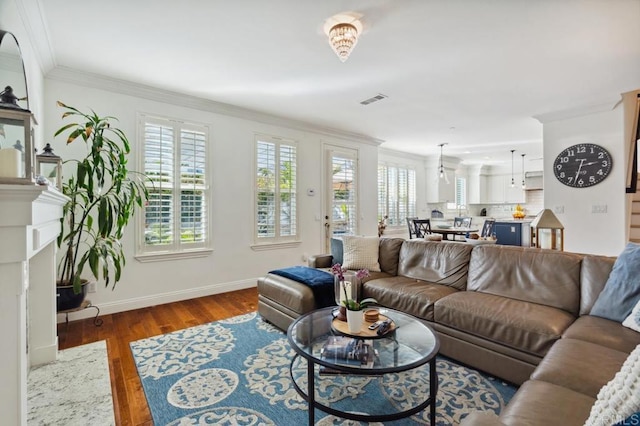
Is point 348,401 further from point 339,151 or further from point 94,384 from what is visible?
point 339,151

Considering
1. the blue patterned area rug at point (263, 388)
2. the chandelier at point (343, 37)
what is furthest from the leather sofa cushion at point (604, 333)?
the chandelier at point (343, 37)

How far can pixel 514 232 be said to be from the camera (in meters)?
6.95

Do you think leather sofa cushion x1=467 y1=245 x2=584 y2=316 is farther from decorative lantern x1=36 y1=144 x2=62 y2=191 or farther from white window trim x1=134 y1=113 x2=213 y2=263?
decorative lantern x1=36 y1=144 x2=62 y2=191

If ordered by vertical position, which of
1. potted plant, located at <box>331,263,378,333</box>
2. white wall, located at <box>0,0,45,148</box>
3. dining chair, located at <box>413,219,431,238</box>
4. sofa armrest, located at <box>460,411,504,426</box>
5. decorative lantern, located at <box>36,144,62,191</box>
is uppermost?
white wall, located at <box>0,0,45,148</box>

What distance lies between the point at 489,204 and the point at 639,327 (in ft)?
29.3

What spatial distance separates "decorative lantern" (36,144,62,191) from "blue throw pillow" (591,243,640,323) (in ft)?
13.3

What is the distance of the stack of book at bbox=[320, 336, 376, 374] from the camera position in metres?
1.58

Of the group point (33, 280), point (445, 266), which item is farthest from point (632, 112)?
point (33, 280)

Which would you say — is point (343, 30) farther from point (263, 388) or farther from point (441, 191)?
point (441, 191)

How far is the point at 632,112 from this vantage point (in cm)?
384

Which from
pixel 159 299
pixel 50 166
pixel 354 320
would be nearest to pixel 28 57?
pixel 50 166

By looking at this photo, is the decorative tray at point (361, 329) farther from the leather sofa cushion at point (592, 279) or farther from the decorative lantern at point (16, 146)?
the decorative lantern at point (16, 146)

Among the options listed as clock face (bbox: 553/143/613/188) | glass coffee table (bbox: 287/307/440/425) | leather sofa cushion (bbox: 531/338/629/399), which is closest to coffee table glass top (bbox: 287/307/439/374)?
glass coffee table (bbox: 287/307/440/425)

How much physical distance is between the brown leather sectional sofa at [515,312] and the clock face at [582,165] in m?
2.80
